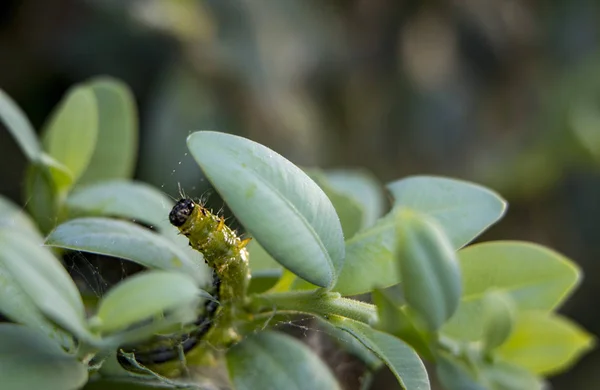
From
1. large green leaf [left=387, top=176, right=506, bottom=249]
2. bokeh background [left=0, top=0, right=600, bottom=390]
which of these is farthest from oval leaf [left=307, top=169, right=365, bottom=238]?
bokeh background [left=0, top=0, right=600, bottom=390]

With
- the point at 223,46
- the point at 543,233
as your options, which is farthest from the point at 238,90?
the point at 543,233

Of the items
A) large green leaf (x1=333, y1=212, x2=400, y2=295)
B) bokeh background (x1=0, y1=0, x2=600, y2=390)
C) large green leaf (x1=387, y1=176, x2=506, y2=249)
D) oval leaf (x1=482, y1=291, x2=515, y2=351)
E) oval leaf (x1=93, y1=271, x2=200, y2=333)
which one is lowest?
bokeh background (x1=0, y1=0, x2=600, y2=390)

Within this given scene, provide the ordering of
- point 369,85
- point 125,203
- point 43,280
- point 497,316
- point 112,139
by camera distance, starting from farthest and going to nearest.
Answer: point 369,85 → point 112,139 → point 125,203 → point 497,316 → point 43,280

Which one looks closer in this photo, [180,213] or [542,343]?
[180,213]

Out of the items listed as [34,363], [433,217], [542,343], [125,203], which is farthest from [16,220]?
[542,343]

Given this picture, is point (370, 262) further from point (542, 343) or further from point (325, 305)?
point (542, 343)

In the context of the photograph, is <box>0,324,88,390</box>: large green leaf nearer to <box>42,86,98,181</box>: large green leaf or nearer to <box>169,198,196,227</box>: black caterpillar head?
<box>169,198,196,227</box>: black caterpillar head

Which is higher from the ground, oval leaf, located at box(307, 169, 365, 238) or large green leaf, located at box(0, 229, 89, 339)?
large green leaf, located at box(0, 229, 89, 339)

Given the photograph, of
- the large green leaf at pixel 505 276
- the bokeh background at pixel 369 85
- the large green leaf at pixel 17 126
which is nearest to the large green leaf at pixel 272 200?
the large green leaf at pixel 505 276

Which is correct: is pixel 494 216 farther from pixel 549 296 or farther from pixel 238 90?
pixel 238 90
